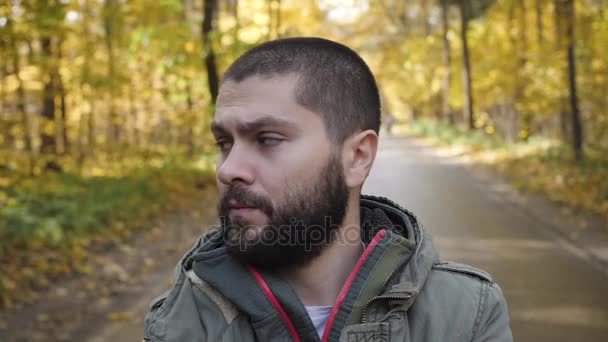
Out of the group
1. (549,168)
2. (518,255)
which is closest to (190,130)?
(549,168)

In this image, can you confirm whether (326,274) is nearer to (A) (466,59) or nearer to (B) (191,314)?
(B) (191,314)

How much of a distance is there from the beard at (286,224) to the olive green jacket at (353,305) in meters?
0.06

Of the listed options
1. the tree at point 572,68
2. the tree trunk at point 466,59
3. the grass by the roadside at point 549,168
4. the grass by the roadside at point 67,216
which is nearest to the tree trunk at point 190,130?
the grass by the roadside at point 67,216

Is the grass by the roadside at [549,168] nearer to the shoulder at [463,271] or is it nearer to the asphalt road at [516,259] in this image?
the asphalt road at [516,259]

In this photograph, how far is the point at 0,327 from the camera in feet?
A: 18.5

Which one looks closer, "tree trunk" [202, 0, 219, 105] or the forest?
the forest

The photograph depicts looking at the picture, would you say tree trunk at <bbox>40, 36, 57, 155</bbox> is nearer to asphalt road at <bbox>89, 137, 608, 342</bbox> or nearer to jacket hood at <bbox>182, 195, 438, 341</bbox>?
asphalt road at <bbox>89, 137, 608, 342</bbox>

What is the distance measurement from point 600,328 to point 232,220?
15.0 ft

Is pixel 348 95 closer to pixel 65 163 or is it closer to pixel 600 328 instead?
pixel 600 328

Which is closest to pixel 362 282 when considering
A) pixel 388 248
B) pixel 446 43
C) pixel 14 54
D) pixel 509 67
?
pixel 388 248

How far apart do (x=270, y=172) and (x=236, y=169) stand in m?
0.11

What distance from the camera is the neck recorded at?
1943mm

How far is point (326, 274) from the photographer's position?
77.4 inches

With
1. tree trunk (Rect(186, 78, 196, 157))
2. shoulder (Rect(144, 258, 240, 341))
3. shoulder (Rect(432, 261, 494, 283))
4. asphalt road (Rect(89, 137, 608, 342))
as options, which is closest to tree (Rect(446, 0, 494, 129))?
tree trunk (Rect(186, 78, 196, 157))
